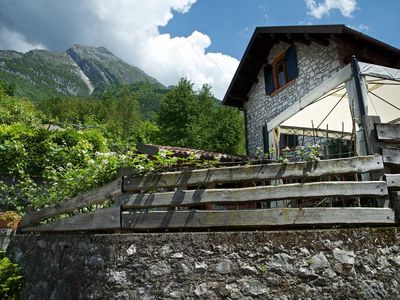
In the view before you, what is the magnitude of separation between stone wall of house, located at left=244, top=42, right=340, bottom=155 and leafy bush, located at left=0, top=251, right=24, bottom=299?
365 inches

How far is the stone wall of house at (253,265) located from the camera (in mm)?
3445

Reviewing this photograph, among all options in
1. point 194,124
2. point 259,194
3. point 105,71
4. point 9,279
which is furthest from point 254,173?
point 105,71

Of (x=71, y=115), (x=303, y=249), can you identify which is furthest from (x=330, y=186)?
(x=71, y=115)

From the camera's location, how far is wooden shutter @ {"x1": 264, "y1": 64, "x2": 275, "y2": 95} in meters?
12.7

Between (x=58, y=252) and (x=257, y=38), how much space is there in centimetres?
1077

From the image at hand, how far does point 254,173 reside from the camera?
4008mm

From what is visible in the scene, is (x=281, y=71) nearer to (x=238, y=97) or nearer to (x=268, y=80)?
(x=268, y=80)

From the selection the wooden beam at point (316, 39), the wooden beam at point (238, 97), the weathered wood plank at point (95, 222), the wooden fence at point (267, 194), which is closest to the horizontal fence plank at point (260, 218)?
the wooden fence at point (267, 194)

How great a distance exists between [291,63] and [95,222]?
958 centimetres

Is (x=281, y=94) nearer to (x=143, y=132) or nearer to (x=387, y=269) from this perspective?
(x=387, y=269)

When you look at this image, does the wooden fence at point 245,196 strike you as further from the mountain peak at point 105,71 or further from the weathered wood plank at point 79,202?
the mountain peak at point 105,71

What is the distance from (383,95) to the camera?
830cm

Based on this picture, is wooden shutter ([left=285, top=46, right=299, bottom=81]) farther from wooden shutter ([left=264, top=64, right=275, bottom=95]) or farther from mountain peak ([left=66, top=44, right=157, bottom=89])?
mountain peak ([left=66, top=44, right=157, bottom=89])

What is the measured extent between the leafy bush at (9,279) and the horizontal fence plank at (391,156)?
6.01 meters
